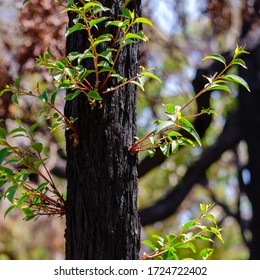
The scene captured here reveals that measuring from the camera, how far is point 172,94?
8789mm

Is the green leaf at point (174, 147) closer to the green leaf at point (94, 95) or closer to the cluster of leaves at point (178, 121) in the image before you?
the cluster of leaves at point (178, 121)

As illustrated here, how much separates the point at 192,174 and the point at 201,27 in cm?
237

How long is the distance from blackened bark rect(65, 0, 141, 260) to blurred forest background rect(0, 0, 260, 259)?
321 cm

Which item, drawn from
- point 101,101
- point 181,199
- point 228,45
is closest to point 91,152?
point 101,101

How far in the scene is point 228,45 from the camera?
25.8 ft

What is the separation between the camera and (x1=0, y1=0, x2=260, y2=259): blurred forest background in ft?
17.6

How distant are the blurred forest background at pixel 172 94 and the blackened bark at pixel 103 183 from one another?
3209 millimetres

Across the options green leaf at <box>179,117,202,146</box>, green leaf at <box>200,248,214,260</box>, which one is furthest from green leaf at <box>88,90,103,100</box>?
green leaf at <box>200,248,214,260</box>

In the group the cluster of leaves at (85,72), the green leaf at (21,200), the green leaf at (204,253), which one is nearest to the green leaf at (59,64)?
Answer: the cluster of leaves at (85,72)

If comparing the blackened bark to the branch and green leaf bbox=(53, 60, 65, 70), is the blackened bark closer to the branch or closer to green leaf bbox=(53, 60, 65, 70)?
green leaf bbox=(53, 60, 65, 70)

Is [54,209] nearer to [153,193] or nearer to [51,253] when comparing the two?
[51,253]

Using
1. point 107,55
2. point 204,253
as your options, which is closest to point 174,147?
point 107,55

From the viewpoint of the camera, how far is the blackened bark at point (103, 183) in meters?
1.85

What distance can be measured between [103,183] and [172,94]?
7012 mm
